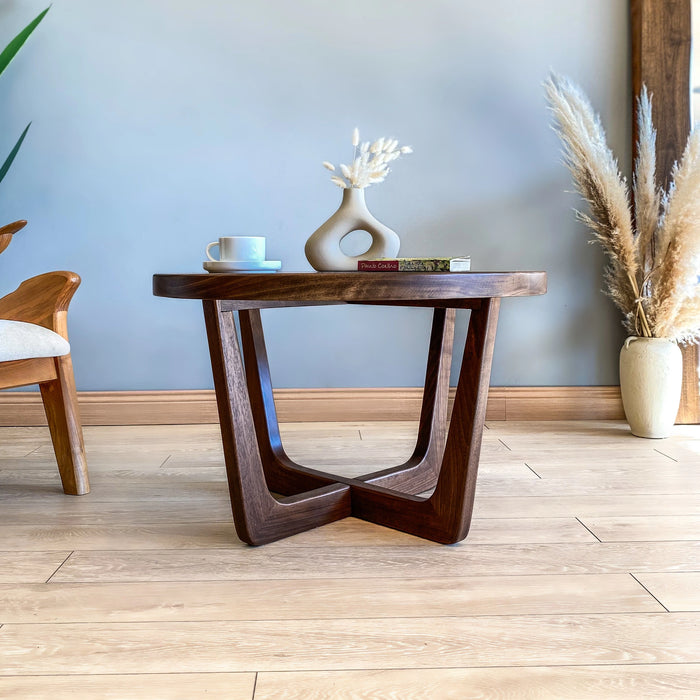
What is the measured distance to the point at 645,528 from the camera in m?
1.44

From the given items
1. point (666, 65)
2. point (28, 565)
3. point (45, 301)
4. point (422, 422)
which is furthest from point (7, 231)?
point (666, 65)

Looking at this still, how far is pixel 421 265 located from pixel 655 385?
3.99ft

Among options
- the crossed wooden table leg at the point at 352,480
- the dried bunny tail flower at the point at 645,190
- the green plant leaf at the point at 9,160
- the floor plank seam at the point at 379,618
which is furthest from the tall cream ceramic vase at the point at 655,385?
the green plant leaf at the point at 9,160

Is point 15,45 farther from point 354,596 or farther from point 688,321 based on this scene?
point 688,321

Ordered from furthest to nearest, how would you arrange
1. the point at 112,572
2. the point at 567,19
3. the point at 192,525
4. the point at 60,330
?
the point at 567,19 < the point at 60,330 < the point at 192,525 < the point at 112,572

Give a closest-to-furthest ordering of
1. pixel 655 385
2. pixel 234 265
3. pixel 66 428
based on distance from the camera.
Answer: pixel 234 265
pixel 66 428
pixel 655 385

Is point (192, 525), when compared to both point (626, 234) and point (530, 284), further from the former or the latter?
point (626, 234)

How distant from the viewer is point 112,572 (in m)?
1.25

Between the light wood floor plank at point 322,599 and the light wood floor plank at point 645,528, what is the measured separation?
0.20 m

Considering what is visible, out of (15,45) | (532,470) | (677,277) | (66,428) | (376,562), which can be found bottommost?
(532,470)

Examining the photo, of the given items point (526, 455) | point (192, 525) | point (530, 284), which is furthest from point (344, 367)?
point (530, 284)

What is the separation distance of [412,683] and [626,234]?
166cm

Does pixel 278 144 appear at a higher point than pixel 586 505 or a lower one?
higher

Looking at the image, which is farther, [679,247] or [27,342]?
[679,247]
